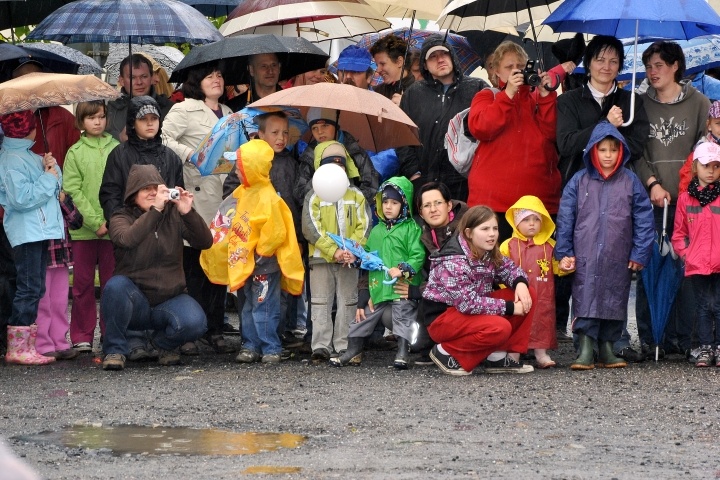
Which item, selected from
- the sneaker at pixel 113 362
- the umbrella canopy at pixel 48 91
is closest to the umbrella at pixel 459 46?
the umbrella canopy at pixel 48 91

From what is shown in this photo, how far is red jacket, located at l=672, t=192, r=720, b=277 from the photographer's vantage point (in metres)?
8.41

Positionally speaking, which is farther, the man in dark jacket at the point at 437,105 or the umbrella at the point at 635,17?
the man in dark jacket at the point at 437,105

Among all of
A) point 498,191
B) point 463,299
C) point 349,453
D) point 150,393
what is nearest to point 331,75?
point 498,191

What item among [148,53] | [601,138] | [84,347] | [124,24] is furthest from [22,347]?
[148,53]

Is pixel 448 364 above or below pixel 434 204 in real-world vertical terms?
below

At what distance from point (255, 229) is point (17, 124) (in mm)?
1908

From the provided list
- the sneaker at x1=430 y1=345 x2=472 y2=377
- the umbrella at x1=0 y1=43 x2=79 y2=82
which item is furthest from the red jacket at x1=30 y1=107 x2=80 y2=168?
the sneaker at x1=430 y1=345 x2=472 y2=377

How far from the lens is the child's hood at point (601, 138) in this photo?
27.7 ft

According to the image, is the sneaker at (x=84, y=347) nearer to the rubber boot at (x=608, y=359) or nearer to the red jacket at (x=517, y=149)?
the red jacket at (x=517, y=149)

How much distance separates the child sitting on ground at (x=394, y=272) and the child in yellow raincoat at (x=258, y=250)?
1.75 ft

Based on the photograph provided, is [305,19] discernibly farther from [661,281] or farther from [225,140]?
[661,281]

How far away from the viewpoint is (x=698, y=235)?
8.47 metres

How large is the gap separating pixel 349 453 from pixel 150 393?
2.12m

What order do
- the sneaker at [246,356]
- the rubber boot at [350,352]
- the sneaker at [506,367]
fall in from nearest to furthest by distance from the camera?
1. the sneaker at [506,367]
2. the rubber boot at [350,352]
3. the sneaker at [246,356]
